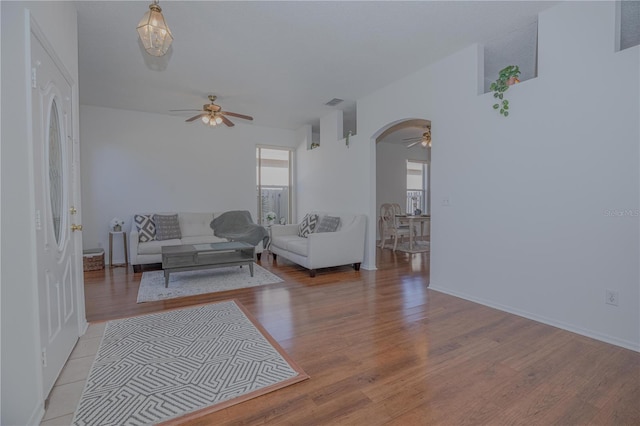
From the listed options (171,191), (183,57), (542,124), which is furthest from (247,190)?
(542,124)

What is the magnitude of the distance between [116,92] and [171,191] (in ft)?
6.44

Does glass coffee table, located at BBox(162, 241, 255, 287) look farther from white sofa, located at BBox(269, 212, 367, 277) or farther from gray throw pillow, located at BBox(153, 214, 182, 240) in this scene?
gray throw pillow, located at BBox(153, 214, 182, 240)

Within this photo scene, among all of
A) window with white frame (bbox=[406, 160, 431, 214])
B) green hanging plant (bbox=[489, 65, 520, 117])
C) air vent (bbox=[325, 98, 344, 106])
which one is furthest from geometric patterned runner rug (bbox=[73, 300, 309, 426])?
window with white frame (bbox=[406, 160, 431, 214])

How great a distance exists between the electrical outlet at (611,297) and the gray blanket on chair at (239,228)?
4524 mm

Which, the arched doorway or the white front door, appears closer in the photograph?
the white front door

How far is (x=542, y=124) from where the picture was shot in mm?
2777

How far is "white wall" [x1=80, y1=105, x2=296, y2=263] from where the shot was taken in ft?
17.8

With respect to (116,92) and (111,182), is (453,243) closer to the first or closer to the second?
(116,92)

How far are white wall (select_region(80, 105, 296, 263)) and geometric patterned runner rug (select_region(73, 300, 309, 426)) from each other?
3513 mm

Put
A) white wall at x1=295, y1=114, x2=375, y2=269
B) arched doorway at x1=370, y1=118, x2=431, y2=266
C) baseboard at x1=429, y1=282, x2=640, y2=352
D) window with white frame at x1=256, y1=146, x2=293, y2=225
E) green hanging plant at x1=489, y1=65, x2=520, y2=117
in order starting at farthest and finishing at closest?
1. arched doorway at x1=370, y1=118, x2=431, y2=266
2. window with white frame at x1=256, y1=146, x2=293, y2=225
3. white wall at x1=295, y1=114, x2=375, y2=269
4. green hanging plant at x1=489, y1=65, x2=520, y2=117
5. baseboard at x1=429, y1=282, x2=640, y2=352

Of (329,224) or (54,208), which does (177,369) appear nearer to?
(54,208)

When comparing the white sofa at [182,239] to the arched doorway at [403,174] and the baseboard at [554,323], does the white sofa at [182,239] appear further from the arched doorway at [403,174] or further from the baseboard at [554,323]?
the arched doorway at [403,174]

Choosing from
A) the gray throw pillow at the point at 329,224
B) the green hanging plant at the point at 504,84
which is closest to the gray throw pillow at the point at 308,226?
the gray throw pillow at the point at 329,224

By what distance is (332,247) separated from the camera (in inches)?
180
